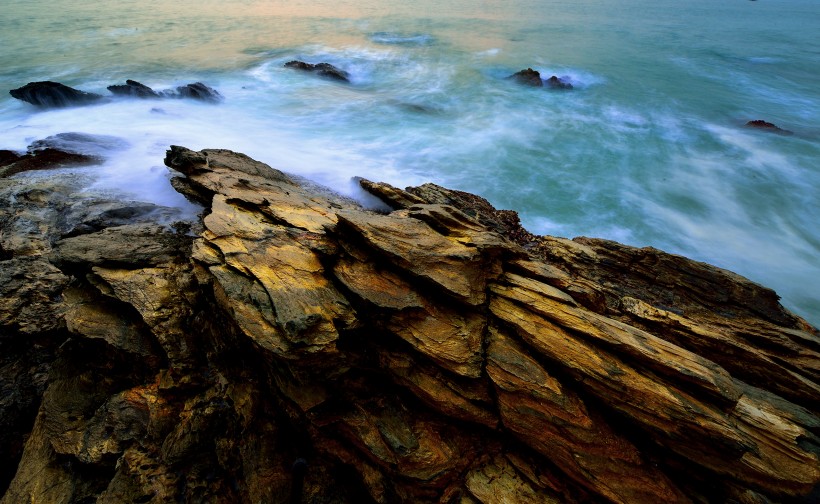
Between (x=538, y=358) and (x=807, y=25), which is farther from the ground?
(x=807, y=25)

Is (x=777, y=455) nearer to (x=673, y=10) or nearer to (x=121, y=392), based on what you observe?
(x=121, y=392)

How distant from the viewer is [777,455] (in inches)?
203

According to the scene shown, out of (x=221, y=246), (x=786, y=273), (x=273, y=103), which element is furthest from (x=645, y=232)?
(x=273, y=103)

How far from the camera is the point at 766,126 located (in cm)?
2473

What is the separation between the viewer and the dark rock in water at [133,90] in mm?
22672

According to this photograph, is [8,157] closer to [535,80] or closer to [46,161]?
[46,161]

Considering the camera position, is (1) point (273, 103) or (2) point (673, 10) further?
(2) point (673, 10)

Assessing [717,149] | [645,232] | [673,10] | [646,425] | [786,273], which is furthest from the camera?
[673,10]

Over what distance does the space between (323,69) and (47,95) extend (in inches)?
689

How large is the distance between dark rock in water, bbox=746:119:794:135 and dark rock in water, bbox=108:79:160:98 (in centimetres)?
3853

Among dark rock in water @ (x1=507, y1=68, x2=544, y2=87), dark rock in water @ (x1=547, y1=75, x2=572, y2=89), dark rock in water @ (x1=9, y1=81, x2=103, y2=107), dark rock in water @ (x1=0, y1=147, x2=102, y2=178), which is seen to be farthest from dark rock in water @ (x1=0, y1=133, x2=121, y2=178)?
dark rock in water @ (x1=547, y1=75, x2=572, y2=89)

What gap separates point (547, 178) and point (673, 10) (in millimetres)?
70971

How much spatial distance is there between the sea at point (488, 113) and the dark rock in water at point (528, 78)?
3.22 feet

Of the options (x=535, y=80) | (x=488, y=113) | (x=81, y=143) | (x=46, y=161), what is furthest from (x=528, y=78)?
(x=46, y=161)
